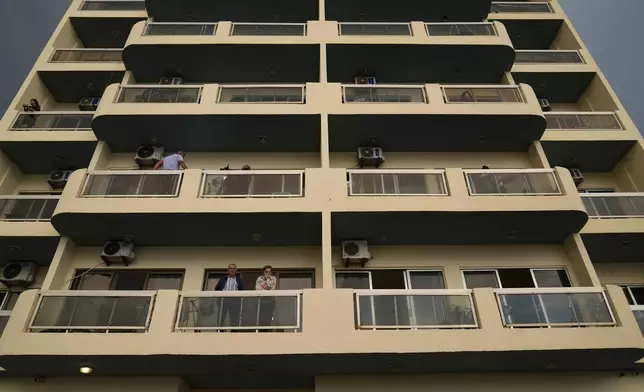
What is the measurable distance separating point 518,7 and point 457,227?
12.5 meters

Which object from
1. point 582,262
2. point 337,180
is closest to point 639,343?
point 582,262

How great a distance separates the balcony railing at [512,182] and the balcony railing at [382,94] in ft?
10.6

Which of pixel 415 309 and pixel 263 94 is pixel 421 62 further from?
pixel 415 309

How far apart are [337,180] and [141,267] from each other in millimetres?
5488

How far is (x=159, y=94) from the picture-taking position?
1445 cm

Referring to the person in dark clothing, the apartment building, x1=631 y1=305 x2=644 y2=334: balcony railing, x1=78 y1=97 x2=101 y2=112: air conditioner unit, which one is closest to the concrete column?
the apartment building

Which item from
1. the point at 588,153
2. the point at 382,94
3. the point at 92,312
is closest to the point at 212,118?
the point at 382,94

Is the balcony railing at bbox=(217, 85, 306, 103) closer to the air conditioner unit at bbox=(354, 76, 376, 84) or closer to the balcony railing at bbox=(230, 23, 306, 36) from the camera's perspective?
the air conditioner unit at bbox=(354, 76, 376, 84)

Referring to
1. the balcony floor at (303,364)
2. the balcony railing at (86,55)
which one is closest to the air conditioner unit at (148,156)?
the balcony railing at (86,55)

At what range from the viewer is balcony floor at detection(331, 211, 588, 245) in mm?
11742

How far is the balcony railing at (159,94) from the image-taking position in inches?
565

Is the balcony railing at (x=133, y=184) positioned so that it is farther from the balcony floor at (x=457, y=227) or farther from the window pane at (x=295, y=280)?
the balcony floor at (x=457, y=227)

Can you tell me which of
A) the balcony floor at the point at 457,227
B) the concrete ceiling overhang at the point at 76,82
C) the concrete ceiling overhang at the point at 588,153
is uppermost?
the concrete ceiling overhang at the point at 76,82

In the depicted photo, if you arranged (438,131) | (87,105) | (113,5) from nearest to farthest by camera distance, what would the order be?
(438,131) < (87,105) < (113,5)
